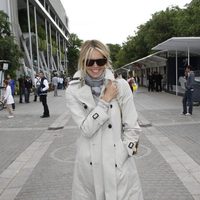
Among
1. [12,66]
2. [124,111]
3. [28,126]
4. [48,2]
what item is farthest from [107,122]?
[48,2]

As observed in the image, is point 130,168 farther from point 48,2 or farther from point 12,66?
point 48,2

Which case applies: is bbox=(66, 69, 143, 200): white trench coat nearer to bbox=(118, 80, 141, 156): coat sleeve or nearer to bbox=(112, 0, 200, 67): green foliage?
bbox=(118, 80, 141, 156): coat sleeve

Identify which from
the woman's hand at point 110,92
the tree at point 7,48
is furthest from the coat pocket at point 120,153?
the tree at point 7,48

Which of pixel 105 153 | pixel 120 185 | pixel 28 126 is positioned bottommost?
pixel 28 126

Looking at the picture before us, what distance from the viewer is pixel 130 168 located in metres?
2.83

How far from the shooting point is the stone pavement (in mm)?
5375

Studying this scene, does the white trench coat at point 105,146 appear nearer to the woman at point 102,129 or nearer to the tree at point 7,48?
the woman at point 102,129

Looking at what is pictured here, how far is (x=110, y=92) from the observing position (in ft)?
8.98

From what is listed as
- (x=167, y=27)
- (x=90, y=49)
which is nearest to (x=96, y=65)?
(x=90, y=49)

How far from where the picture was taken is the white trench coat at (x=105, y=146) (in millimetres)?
2721

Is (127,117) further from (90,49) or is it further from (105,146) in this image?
(90,49)

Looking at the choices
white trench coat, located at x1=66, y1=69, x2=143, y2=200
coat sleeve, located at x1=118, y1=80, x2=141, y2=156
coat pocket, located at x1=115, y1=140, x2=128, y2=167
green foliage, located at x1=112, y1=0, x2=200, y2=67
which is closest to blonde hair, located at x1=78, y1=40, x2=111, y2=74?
white trench coat, located at x1=66, y1=69, x2=143, y2=200

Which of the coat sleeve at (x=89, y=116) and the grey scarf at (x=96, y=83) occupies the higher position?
the grey scarf at (x=96, y=83)

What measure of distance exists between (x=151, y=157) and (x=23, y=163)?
244 centimetres
